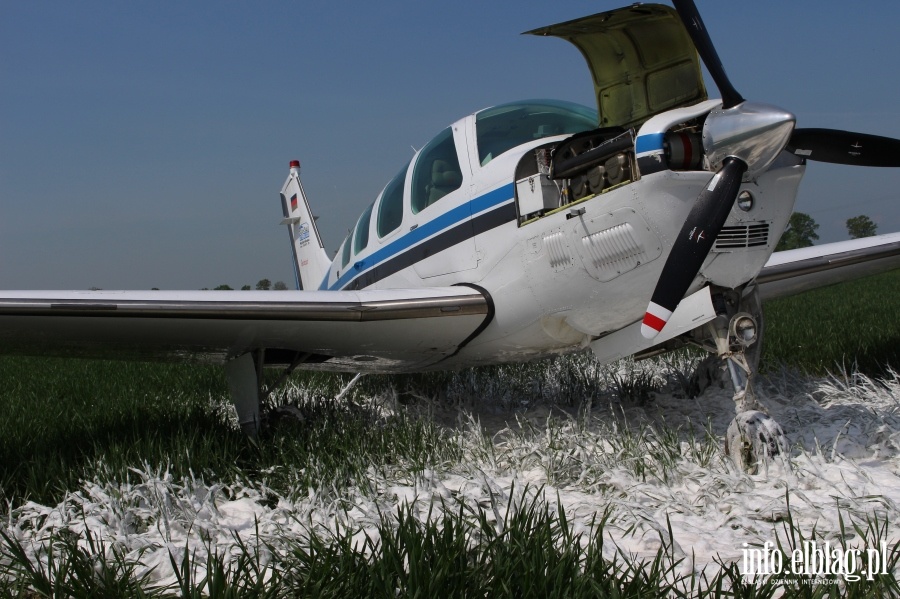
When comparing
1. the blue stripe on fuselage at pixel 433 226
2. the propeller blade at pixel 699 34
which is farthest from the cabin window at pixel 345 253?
the propeller blade at pixel 699 34

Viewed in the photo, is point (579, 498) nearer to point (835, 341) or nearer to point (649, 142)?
point (649, 142)

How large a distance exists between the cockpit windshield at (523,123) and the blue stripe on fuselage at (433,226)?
0.31 m

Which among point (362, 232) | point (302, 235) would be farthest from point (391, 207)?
point (302, 235)

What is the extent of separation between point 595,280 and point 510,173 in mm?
921

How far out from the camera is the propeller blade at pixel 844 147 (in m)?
4.33

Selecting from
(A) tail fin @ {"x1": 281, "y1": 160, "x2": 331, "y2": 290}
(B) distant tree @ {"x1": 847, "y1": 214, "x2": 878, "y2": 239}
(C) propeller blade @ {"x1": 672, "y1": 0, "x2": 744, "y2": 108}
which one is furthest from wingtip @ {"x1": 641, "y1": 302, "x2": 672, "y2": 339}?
(B) distant tree @ {"x1": 847, "y1": 214, "x2": 878, "y2": 239}

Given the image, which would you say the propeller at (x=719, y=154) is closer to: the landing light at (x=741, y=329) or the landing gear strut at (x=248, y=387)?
the landing light at (x=741, y=329)

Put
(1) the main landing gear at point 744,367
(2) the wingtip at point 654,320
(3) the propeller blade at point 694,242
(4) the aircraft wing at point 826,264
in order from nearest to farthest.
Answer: (3) the propeller blade at point 694,242 → (1) the main landing gear at point 744,367 → (2) the wingtip at point 654,320 → (4) the aircraft wing at point 826,264

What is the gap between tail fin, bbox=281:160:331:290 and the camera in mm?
Answer: 10539

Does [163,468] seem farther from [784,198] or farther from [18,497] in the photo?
[784,198]

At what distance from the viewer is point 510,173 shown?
4.93 metres

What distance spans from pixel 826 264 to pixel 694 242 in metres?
3.24

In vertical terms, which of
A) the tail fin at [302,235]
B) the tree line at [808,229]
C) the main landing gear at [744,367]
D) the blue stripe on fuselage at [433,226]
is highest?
the tree line at [808,229]

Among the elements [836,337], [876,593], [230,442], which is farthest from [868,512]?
[836,337]
